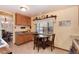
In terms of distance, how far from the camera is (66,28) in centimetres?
134

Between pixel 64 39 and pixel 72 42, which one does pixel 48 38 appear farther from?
pixel 72 42

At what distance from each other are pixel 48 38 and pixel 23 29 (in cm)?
46

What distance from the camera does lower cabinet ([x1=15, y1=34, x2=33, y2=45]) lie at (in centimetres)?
137

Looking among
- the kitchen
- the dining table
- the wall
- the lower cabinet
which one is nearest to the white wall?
the kitchen

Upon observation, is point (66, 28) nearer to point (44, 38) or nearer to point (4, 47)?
point (44, 38)

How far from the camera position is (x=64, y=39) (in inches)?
53.2

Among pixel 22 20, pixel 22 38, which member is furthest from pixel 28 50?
pixel 22 20

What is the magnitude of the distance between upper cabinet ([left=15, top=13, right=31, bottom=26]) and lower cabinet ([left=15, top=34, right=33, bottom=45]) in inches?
8.0

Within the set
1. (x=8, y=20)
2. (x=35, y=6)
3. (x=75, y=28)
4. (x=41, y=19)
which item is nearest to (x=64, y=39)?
(x=75, y=28)

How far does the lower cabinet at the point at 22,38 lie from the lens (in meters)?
1.37

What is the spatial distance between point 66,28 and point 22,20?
0.73 m

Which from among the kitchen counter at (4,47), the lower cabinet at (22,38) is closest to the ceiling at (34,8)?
the lower cabinet at (22,38)

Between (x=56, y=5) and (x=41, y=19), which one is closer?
(x=56, y=5)

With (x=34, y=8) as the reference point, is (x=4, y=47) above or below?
below
